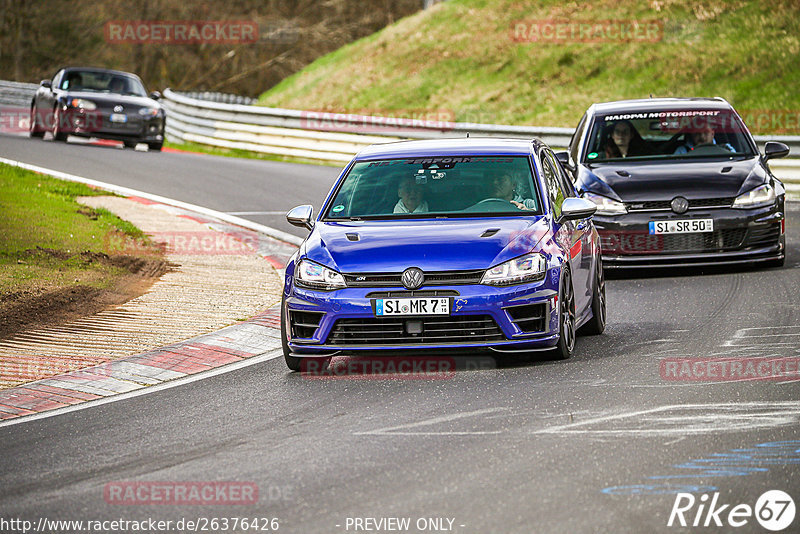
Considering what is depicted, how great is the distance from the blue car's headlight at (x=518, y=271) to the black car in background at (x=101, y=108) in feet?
66.6

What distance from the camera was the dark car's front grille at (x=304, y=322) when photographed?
917cm

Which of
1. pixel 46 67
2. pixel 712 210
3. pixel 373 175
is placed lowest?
pixel 46 67

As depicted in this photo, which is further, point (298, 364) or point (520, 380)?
point (298, 364)

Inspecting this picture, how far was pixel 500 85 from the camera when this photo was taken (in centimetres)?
3441

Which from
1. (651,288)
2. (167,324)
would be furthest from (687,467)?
(651,288)

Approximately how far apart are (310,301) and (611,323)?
3.08 m

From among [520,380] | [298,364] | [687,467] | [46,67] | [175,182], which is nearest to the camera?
[687,467]

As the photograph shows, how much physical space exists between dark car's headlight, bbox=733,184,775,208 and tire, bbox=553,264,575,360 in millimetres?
4447

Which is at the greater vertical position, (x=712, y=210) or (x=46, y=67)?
(x=712, y=210)

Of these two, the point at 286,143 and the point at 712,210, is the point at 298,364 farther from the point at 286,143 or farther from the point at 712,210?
the point at 286,143

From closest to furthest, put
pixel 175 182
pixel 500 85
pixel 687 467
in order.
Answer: pixel 687 467, pixel 175 182, pixel 500 85

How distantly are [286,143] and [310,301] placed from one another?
66.7 ft
